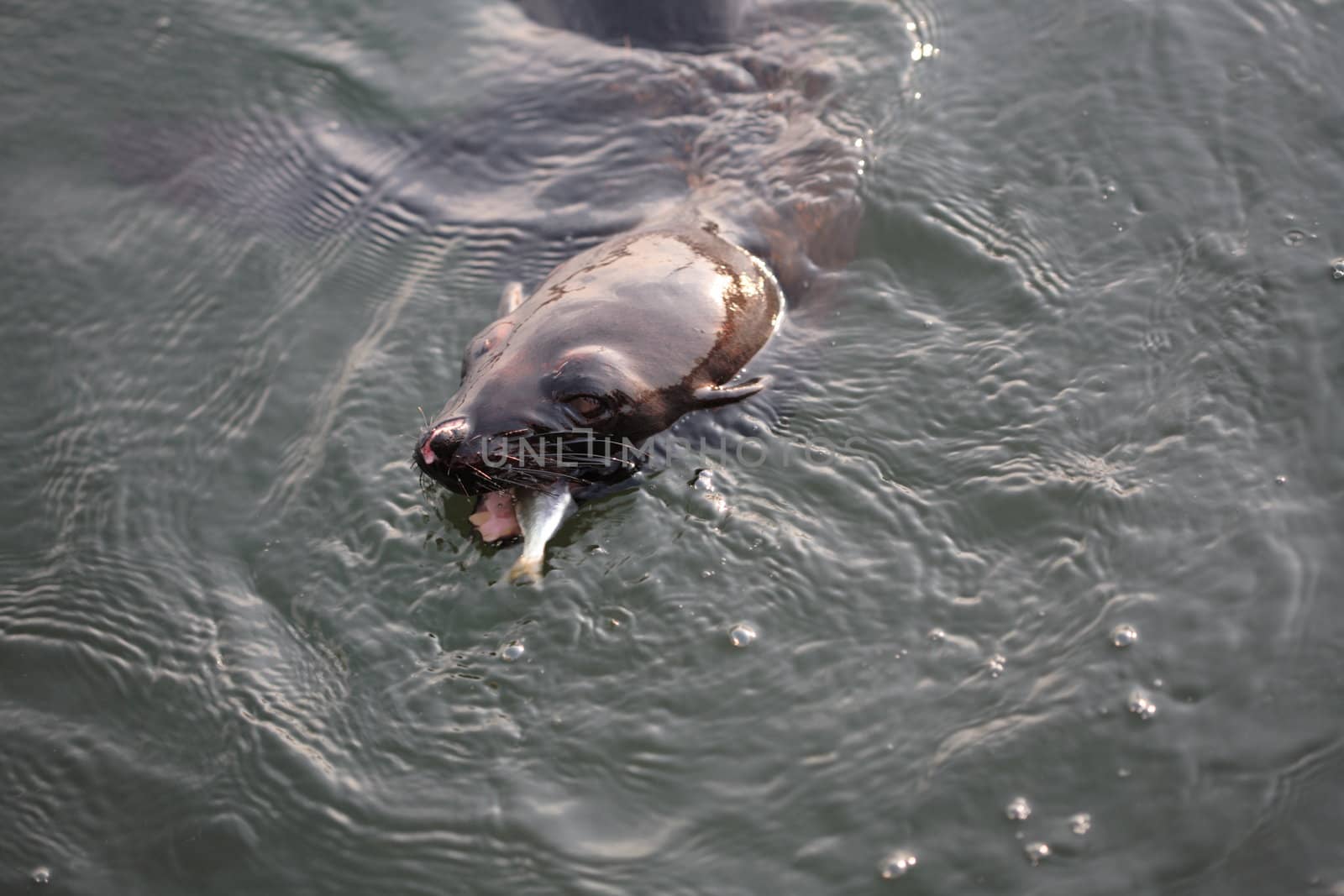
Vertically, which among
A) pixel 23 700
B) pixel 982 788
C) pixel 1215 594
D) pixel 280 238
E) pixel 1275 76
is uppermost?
pixel 1275 76

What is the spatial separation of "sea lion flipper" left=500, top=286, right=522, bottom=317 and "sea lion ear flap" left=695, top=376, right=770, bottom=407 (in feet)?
2.85

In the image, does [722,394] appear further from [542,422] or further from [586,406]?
[542,422]

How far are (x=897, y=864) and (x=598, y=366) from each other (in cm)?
182

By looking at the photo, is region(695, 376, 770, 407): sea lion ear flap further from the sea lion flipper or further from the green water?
the sea lion flipper

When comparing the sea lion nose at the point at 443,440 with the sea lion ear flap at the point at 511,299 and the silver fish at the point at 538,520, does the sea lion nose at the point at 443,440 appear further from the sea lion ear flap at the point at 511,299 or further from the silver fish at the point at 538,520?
the sea lion ear flap at the point at 511,299

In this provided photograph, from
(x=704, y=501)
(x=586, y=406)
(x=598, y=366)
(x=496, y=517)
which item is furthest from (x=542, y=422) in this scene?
(x=704, y=501)

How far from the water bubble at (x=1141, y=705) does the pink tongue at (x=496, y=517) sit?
1.99 metres

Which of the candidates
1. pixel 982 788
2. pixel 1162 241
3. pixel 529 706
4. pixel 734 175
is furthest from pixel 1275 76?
pixel 529 706

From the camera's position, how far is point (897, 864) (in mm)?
3420

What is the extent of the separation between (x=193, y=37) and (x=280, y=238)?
1.60m

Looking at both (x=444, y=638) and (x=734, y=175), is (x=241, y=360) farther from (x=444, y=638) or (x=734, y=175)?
(x=734, y=175)

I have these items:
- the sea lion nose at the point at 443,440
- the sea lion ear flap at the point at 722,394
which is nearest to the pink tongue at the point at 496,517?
the sea lion nose at the point at 443,440

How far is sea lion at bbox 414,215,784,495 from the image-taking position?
13.8 feet

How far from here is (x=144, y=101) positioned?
6.18 metres
